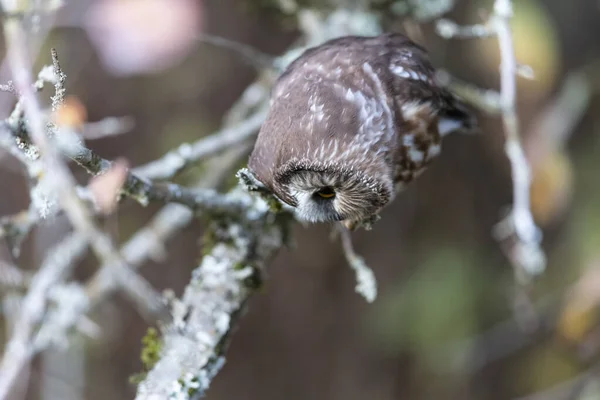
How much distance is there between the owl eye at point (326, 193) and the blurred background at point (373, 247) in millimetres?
1632

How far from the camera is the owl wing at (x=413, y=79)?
1.61 meters

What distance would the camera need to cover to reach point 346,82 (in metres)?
1.47

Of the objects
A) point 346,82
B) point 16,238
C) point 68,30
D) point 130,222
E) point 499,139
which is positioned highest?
point 68,30

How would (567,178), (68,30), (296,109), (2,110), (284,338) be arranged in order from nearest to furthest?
(296,109) < (2,110) < (567,178) < (68,30) < (284,338)

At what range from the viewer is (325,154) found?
128 cm

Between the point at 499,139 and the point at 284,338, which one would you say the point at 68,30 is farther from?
the point at 499,139

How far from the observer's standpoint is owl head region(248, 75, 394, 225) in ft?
4.22

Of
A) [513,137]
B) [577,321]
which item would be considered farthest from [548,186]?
[513,137]

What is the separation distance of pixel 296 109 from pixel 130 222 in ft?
7.65

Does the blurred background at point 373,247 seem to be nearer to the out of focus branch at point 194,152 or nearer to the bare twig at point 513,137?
the bare twig at point 513,137

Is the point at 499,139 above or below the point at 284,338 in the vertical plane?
above

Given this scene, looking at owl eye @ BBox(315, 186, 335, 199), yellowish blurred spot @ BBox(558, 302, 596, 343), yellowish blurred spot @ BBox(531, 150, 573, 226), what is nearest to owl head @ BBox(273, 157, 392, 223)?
owl eye @ BBox(315, 186, 335, 199)

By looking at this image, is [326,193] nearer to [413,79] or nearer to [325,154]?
[325,154]

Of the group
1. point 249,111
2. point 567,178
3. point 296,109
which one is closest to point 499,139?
point 567,178
